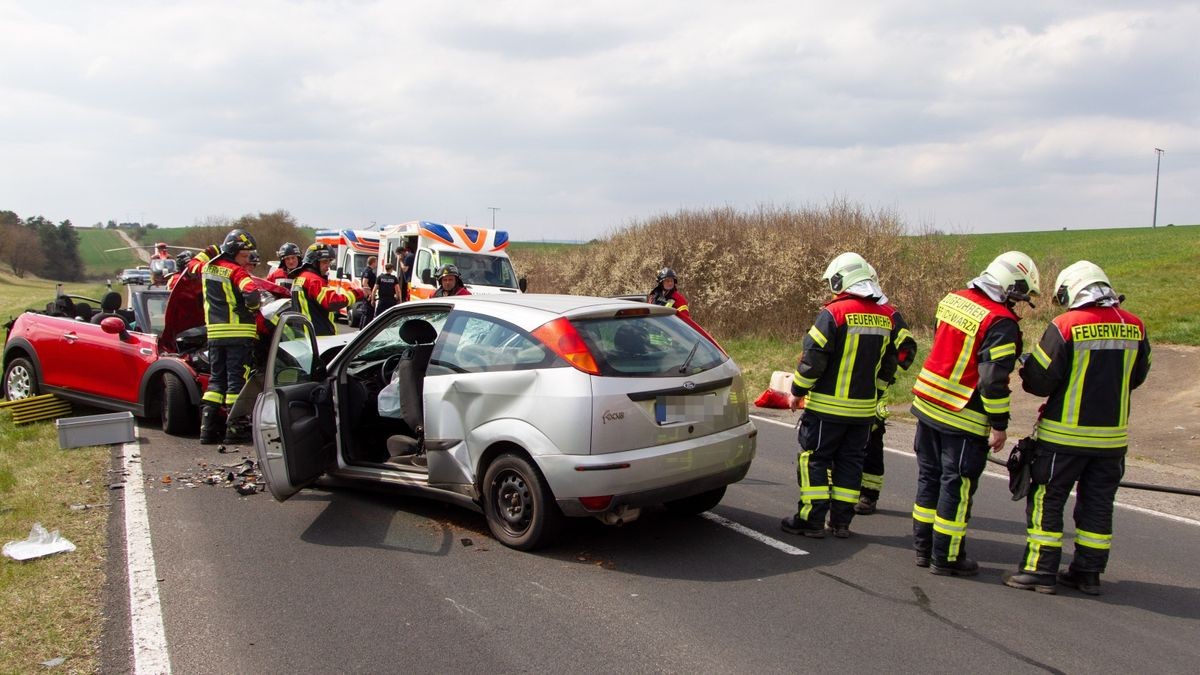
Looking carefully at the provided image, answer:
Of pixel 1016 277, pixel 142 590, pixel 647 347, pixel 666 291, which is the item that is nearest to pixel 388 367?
pixel 647 347

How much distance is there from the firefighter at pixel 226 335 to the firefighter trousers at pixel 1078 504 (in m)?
6.66

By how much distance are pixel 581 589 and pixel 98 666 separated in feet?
7.54

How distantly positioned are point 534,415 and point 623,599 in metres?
1.15

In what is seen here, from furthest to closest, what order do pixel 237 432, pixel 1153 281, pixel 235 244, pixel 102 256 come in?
pixel 102 256, pixel 1153 281, pixel 235 244, pixel 237 432

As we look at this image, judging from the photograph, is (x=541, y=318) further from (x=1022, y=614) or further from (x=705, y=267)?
(x=705, y=267)

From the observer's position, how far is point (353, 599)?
466 centimetres

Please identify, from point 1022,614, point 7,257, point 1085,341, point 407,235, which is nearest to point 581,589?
point 1022,614

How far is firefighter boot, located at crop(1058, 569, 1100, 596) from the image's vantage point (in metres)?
4.89

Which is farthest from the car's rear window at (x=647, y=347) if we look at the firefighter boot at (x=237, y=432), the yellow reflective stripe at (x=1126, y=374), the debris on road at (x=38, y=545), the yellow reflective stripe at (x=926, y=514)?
the firefighter boot at (x=237, y=432)

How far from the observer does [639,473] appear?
→ 5004 mm

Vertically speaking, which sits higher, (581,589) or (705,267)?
(705,267)

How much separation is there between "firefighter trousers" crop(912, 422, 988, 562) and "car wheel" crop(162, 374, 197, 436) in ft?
22.5

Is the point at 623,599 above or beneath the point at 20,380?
beneath

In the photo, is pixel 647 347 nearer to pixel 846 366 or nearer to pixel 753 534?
pixel 846 366
